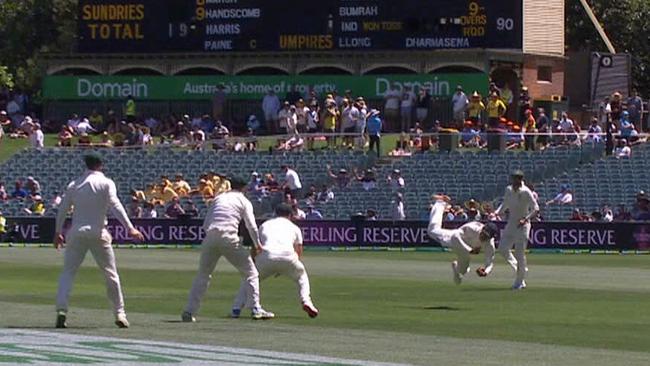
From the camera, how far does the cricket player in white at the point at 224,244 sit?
787 inches

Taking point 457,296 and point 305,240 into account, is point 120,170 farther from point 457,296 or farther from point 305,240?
point 457,296

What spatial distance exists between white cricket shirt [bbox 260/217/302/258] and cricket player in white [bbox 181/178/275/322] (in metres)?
0.37

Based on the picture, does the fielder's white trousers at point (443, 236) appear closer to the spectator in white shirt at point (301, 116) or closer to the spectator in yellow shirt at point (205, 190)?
the spectator in yellow shirt at point (205, 190)

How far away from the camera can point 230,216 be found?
66.0ft

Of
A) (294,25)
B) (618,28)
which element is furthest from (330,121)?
(618,28)

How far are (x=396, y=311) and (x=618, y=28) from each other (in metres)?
56.6

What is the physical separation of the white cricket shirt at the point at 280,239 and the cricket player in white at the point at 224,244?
0.37m

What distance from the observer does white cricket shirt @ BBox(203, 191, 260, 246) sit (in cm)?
2002

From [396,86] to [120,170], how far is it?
29.7 feet

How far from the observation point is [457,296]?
25891mm

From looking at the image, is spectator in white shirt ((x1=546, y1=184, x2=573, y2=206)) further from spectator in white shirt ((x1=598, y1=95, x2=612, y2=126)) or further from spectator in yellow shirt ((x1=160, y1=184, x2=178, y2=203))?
spectator in yellow shirt ((x1=160, y1=184, x2=178, y2=203))

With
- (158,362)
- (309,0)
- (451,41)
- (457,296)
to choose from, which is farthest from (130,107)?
(158,362)

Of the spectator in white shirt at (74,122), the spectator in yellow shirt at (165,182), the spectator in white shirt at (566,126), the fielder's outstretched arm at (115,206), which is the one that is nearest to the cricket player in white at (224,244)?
the fielder's outstretched arm at (115,206)

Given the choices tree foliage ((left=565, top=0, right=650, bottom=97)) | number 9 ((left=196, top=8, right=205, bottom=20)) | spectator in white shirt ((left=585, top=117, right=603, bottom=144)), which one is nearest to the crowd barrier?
spectator in white shirt ((left=585, top=117, right=603, bottom=144))
